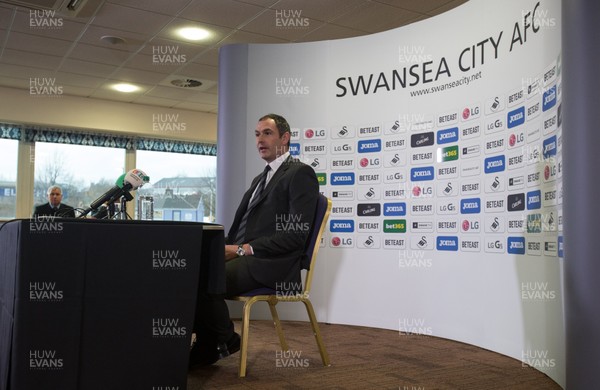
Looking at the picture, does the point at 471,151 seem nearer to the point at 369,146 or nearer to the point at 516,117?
the point at 516,117

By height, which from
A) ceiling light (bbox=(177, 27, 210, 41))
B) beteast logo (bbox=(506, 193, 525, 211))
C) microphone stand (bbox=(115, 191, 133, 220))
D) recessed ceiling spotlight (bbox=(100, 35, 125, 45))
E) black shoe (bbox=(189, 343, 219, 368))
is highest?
ceiling light (bbox=(177, 27, 210, 41))

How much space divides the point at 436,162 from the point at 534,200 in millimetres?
1123

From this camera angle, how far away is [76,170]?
30.3ft

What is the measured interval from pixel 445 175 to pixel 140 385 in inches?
107

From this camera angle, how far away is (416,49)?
14.8 feet

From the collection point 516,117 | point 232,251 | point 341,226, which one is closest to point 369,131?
point 341,226

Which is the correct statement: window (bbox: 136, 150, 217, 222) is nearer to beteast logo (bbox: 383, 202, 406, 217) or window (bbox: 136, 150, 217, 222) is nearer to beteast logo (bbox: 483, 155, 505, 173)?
beteast logo (bbox: 383, 202, 406, 217)

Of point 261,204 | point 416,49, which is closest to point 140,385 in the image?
point 261,204

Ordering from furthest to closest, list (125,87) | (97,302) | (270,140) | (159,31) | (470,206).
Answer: (125,87) → (159,31) → (470,206) → (270,140) → (97,302)

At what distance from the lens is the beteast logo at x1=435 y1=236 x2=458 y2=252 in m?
4.05

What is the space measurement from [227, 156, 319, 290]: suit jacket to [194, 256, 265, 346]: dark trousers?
0.05 m

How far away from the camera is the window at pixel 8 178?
862cm

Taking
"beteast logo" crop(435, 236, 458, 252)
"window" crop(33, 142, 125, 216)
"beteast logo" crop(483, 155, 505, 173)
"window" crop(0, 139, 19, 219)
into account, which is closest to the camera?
"beteast logo" crop(483, 155, 505, 173)

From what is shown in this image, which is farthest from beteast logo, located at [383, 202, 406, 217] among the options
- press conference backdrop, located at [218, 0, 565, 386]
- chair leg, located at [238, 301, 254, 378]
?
chair leg, located at [238, 301, 254, 378]
